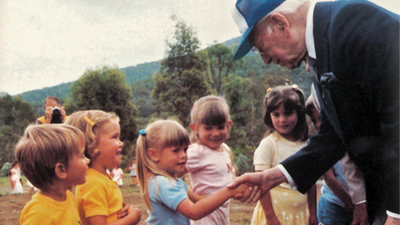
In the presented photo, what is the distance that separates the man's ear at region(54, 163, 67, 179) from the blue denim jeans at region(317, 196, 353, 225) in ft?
7.76

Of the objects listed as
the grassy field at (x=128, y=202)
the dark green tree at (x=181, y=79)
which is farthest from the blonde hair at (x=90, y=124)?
the dark green tree at (x=181, y=79)

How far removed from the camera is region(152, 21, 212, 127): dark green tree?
16203mm

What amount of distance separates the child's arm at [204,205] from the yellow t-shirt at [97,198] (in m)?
0.48

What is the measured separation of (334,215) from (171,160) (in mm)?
1659

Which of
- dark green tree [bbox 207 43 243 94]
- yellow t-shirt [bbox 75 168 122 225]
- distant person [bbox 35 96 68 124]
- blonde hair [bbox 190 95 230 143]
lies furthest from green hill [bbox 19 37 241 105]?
yellow t-shirt [bbox 75 168 122 225]

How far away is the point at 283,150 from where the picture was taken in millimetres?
3238

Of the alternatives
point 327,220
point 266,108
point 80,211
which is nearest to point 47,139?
point 80,211

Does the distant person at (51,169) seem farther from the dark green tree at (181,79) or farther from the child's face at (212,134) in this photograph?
the dark green tree at (181,79)

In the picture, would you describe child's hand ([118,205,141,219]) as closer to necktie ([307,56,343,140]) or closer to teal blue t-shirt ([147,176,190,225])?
teal blue t-shirt ([147,176,190,225])

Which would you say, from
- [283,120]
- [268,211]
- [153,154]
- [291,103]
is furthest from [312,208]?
[153,154]

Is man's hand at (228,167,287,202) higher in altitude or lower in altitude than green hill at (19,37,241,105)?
lower

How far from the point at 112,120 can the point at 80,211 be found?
746 mm

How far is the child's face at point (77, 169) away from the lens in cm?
227

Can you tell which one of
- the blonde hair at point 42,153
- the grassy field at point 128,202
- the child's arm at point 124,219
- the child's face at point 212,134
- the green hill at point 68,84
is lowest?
the grassy field at point 128,202
